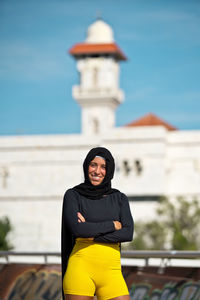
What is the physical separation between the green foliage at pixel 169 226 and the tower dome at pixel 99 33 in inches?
700

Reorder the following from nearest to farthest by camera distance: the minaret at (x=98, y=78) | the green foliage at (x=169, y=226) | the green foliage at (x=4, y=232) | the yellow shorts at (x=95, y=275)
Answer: the yellow shorts at (x=95, y=275) → the green foliage at (x=4, y=232) → the green foliage at (x=169, y=226) → the minaret at (x=98, y=78)

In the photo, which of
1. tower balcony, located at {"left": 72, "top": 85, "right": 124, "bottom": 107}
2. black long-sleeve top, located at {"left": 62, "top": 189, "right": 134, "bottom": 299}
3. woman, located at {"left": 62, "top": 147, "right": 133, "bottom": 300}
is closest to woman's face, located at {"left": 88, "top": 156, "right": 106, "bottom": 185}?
woman, located at {"left": 62, "top": 147, "right": 133, "bottom": 300}

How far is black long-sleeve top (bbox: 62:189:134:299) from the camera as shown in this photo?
4293 millimetres

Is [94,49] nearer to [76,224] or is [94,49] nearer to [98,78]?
[98,78]

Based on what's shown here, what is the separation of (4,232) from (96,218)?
45.0 m

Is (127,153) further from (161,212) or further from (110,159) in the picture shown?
(110,159)

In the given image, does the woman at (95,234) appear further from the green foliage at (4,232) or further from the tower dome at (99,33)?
the tower dome at (99,33)

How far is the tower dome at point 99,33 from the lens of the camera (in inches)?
2446

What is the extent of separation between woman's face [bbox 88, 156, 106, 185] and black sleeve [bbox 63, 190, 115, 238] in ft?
0.48

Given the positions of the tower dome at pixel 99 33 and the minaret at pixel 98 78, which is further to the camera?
the tower dome at pixel 99 33

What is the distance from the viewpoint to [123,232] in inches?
172

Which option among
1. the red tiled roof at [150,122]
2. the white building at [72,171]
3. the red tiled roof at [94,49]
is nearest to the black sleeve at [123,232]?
the white building at [72,171]

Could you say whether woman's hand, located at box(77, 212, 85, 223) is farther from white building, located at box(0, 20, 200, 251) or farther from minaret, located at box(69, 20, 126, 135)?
minaret, located at box(69, 20, 126, 135)

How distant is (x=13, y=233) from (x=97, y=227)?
48.4 m
